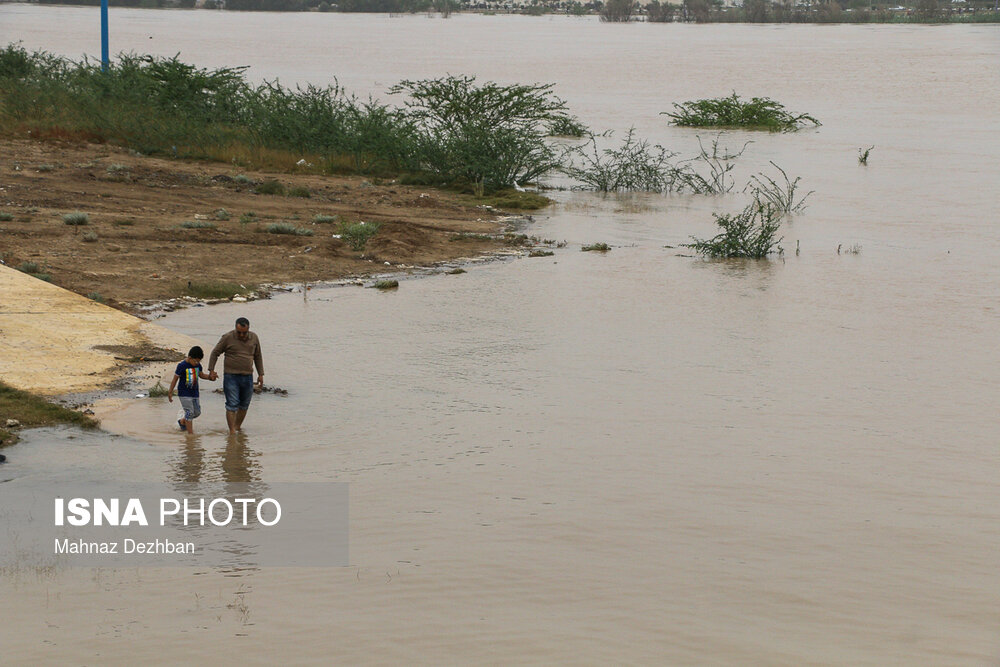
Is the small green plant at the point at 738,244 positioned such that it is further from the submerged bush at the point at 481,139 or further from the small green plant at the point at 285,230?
the small green plant at the point at 285,230

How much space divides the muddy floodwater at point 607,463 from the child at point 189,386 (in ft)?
0.73

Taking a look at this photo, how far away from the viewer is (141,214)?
64.3 feet

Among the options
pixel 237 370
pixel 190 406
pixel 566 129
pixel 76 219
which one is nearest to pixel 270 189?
pixel 76 219

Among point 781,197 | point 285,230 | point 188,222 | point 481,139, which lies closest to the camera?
point 188,222

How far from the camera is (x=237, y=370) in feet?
33.7

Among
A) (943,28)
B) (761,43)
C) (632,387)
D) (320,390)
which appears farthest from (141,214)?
(943,28)

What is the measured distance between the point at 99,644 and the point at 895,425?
794 cm

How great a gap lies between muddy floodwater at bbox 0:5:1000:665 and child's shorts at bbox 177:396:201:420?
24 cm

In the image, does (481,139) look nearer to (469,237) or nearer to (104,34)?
(469,237)

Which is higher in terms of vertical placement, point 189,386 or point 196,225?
point 196,225

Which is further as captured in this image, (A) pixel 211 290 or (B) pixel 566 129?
(B) pixel 566 129

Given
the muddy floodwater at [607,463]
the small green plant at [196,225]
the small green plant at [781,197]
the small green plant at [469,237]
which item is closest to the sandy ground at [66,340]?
the muddy floodwater at [607,463]

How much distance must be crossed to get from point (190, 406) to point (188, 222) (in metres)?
9.32

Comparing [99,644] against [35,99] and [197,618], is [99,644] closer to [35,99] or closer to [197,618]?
[197,618]
